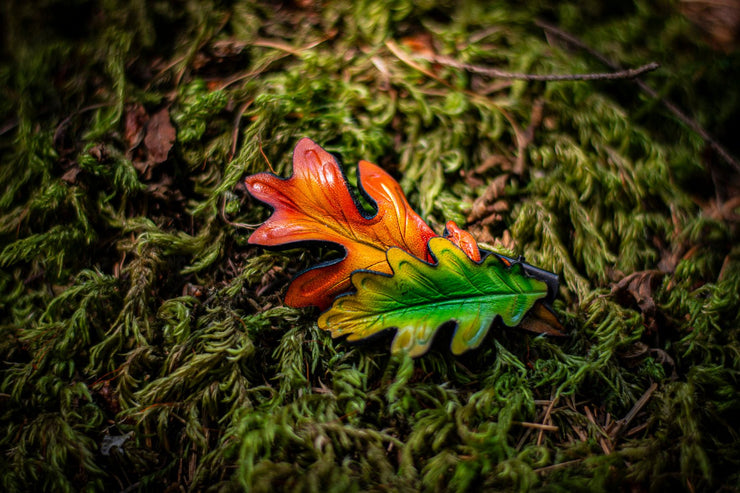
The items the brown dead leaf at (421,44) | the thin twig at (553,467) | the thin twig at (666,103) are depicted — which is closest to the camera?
the thin twig at (553,467)

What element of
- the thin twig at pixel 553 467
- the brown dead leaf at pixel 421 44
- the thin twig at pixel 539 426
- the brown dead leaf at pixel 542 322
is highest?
the brown dead leaf at pixel 421 44

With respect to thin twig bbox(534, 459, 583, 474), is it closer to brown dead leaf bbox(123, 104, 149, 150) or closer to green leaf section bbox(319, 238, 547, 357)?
green leaf section bbox(319, 238, 547, 357)

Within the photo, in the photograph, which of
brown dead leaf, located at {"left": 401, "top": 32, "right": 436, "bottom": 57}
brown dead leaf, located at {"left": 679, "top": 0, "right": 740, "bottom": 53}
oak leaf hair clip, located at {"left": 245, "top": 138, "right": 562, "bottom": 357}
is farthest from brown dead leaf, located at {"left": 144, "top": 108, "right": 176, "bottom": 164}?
brown dead leaf, located at {"left": 679, "top": 0, "right": 740, "bottom": 53}

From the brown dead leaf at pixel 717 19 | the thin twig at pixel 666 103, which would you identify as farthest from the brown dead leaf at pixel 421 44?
the brown dead leaf at pixel 717 19

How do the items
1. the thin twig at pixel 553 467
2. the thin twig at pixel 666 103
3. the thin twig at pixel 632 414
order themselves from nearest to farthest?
1. the thin twig at pixel 553 467
2. the thin twig at pixel 632 414
3. the thin twig at pixel 666 103

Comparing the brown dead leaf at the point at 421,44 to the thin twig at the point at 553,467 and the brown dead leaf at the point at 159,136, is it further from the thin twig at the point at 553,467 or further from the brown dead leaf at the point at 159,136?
the thin twig at the point at 553,467

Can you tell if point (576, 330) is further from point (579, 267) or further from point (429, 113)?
point (429, 113)
